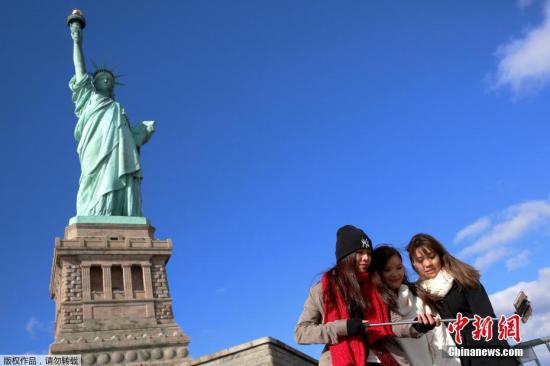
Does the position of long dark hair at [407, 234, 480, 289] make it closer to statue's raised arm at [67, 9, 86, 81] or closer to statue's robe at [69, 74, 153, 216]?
statue's robe at [69, 74, 153, 216]

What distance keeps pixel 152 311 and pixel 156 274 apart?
1968mm

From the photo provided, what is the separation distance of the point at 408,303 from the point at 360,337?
75cm

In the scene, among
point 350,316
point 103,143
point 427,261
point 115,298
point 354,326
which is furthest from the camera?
point 103,143

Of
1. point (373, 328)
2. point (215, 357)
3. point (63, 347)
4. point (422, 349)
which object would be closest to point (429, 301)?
point (422, 349)

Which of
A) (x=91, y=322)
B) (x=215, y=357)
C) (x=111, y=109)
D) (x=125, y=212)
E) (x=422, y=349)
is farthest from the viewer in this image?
(x=111, y=109)

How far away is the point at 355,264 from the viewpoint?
459 centimetres

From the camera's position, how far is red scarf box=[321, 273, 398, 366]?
422 centimetres

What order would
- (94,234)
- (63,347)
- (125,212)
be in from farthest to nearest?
(125,212) < (94,234) < (63,347)

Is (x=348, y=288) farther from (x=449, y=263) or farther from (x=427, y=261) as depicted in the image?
(x=449, y=263)

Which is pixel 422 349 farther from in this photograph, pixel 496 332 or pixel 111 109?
pixel 111 109

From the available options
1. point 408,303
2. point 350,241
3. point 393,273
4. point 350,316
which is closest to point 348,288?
point 350,316

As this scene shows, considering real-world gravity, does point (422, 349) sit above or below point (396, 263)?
below

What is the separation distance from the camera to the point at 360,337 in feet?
14.0

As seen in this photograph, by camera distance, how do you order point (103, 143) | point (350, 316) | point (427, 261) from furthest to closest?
1. point (103, 143)
2. point (427, 261)
3. point (350, 316)
